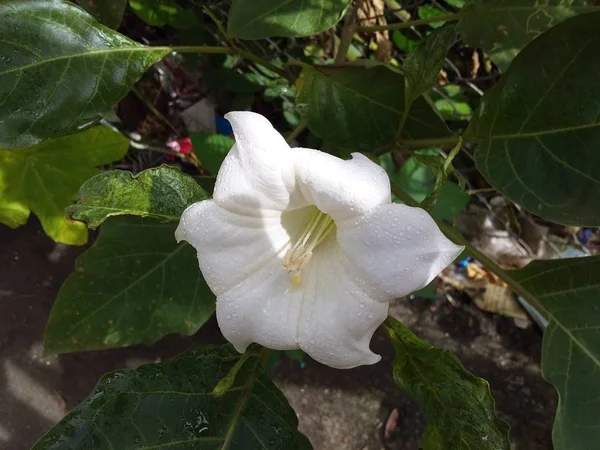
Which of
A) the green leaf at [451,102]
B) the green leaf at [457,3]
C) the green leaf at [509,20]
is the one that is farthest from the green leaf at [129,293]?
the green leaf at [457,3]

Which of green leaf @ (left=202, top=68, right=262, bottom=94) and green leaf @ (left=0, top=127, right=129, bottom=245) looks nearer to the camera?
green leaf @ (left=0, top=127, right=129, bottom=245)

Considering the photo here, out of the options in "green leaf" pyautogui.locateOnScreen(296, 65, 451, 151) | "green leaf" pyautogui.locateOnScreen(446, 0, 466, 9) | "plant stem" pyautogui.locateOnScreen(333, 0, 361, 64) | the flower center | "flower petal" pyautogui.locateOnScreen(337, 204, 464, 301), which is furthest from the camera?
"green leaf" pyautogui.locateOnScreen(446, 0, 466, 9)

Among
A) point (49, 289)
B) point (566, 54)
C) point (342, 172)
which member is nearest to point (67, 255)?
→ point (49, 289)

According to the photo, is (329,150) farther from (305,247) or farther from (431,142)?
(305,247)

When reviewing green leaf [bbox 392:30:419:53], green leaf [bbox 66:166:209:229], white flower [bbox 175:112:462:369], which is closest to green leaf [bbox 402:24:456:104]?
white flower [bbox 175:112:462:369]

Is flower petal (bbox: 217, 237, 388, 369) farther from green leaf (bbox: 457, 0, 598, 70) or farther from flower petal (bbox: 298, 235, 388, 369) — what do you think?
green leaf (bbox: 457, 0, 598, 70)
